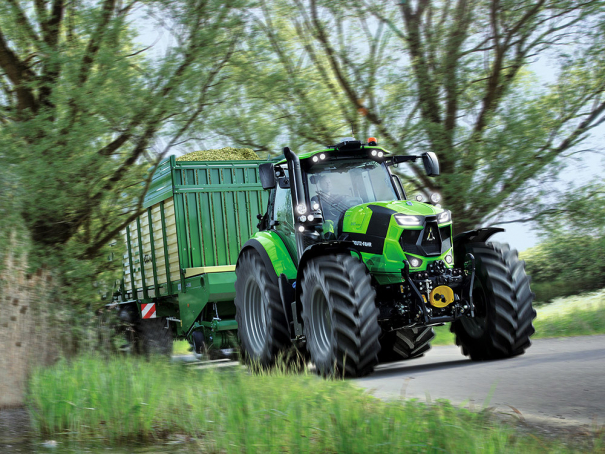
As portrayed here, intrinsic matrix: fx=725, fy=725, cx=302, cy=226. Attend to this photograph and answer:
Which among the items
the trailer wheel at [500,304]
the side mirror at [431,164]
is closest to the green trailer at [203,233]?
the side mirror at [431,164]

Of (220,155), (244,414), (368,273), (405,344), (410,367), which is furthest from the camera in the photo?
(220,155)

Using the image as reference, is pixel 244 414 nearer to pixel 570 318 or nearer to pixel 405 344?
pixel 405 344

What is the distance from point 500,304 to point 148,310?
24.0 ft

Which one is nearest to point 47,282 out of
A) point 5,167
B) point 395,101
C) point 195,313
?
point 5,167

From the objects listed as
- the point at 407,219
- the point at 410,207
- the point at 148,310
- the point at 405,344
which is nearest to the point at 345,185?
the point at 410,207

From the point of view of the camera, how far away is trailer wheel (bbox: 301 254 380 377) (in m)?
6.59

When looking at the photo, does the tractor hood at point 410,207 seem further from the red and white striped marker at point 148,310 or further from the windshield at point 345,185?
the red and white striped marker at point 148,310

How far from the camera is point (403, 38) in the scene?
1250 centimetres

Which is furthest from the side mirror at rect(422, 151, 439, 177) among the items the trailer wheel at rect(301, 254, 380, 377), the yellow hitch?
the trailer wheel at rect(301, 254, 380, 377)

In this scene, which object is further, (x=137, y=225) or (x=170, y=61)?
(x=137, y=225)

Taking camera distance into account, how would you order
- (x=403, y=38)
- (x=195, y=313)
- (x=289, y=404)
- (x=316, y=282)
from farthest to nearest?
(x=403, y=38) < (x=195, y=313) < (x=316, y=282) < (x=289, y=404)

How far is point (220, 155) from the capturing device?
11.9 meters

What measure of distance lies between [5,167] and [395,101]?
6.60m

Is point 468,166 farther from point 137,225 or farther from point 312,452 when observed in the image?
point 312,452
